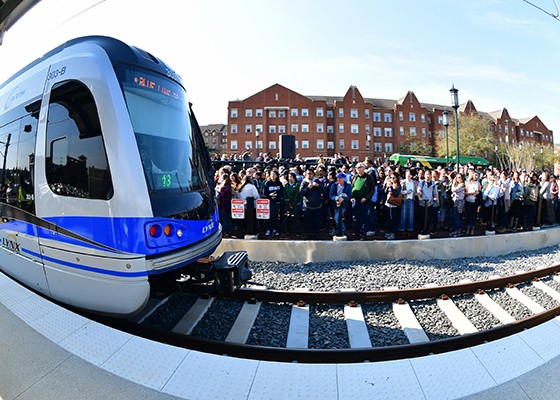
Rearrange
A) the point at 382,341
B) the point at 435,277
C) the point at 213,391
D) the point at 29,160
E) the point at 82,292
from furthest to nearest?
the point at 435,277
the point at 382,341
the point at 29,160
the point at 82,292
the point at 213,391

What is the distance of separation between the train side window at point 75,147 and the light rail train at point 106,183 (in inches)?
0.5

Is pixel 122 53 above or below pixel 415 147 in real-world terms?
below

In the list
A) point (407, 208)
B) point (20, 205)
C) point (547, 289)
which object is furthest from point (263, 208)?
point (547, 289)

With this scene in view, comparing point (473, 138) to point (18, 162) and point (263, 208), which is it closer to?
point (263, 208)

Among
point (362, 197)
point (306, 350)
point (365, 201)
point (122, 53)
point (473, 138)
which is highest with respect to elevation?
point (473, 138)

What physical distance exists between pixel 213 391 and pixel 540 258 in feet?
32.9

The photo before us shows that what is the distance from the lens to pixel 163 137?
4074 millimetres

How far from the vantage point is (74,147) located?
12.3 ft

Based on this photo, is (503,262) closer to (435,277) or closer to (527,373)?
(435,277)

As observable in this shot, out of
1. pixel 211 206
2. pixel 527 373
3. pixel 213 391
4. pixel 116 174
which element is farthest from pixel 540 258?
pixel 116 174

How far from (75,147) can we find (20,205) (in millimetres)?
1554

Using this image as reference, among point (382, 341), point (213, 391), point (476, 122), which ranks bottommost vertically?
point (382, 341)

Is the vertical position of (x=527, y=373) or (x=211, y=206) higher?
(x=211, y=206)

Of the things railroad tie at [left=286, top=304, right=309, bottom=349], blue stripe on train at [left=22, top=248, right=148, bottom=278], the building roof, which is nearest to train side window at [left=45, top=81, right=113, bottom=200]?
blue stripe on train at [left=22, top=248, right=148, bottom=278]
